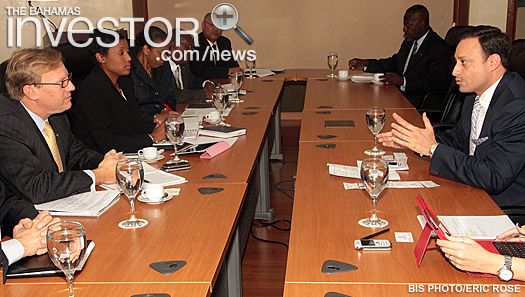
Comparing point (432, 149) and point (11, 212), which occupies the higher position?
point (432, 149)

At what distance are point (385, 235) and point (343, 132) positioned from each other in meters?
1.49

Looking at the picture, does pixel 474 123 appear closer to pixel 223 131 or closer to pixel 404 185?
pixel 404 185

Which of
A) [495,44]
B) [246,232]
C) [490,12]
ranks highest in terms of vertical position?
[490,12]

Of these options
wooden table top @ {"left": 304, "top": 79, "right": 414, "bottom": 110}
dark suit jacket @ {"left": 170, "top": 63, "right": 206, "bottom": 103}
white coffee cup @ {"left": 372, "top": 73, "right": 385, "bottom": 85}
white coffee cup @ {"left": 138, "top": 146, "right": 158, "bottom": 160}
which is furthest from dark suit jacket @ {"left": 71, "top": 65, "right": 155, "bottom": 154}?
white coffee cup @ {"left": 372, "top": 73, "right": 385, "bottom": 85}

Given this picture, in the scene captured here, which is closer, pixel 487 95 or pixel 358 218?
pixel 358 218

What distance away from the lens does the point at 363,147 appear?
290cm

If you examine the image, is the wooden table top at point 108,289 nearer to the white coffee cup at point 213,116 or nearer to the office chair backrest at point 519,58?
the white coffee cup at point 213,116

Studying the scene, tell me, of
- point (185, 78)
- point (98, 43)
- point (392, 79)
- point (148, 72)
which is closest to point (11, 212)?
point (98, 43)

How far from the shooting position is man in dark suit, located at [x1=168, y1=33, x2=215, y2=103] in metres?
4.43

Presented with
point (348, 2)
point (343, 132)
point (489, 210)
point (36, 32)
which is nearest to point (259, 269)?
point (343, 132)

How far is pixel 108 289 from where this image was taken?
4.87 ft

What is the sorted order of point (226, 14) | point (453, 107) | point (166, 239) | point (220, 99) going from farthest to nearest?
1. point (226, 14)
2. point (453, 107)
3. point (220, 99)
4. point (166, 239)

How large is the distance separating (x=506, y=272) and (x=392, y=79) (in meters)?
3.59

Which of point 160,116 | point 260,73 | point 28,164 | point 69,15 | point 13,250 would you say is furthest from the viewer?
point 260,73
